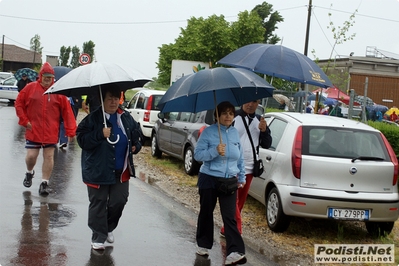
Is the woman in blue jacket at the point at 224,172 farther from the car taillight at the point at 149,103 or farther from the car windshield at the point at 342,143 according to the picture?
the car taillight at the point at 149,103

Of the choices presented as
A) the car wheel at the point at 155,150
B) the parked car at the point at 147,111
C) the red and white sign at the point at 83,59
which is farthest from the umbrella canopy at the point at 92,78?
the red and white sign at the point at 83,59

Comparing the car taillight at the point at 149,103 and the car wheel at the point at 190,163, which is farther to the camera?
the car taillight at the point at 149,103

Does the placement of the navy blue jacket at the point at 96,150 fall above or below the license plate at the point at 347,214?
above

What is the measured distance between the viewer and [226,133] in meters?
5.90

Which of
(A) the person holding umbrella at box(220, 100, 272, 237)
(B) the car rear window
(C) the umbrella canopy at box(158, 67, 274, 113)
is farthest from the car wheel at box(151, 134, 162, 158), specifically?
(C) the umbrella canopy at box(158, 67, 274, 113)

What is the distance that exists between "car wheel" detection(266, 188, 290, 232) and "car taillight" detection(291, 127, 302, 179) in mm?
454

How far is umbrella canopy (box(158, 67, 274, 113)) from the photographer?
18.5 ft

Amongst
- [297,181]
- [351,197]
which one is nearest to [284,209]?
[297,181]

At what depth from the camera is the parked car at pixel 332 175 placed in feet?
22.9

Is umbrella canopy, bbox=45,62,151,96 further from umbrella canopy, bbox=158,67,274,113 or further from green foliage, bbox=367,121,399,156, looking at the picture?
green foliage, bbox=367,121,399,156

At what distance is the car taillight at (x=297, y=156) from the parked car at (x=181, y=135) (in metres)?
3.33

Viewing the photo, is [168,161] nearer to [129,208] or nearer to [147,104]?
[147,104]

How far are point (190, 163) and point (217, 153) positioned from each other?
5.95m

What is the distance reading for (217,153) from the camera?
18.7 feet
